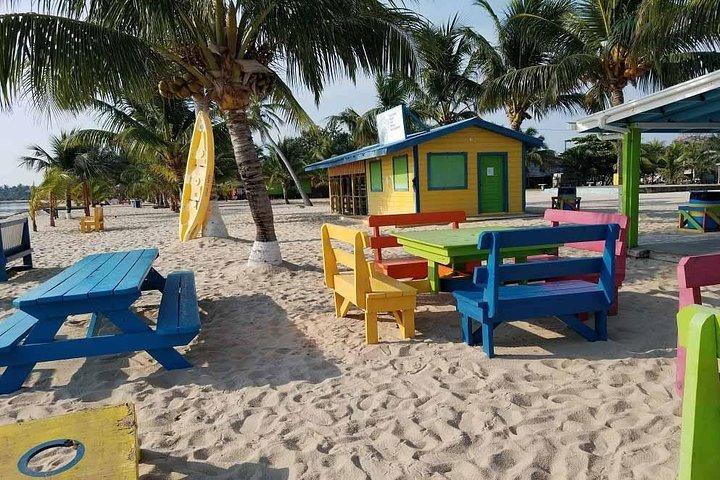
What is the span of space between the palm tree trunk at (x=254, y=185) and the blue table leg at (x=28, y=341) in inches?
165

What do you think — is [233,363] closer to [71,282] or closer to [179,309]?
[179,309]

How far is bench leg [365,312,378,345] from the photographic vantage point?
413 cm

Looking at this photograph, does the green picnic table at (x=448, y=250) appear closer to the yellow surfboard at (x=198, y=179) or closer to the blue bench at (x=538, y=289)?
the blue bench at (x=538, y=289)

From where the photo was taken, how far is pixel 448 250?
168 inches

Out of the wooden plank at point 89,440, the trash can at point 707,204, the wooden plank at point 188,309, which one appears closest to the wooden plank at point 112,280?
the wooden plank at point 188,309

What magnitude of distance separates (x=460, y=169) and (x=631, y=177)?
8.03m

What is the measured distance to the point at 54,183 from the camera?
18984 millimetres

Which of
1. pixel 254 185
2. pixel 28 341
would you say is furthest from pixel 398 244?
pixel 28 341

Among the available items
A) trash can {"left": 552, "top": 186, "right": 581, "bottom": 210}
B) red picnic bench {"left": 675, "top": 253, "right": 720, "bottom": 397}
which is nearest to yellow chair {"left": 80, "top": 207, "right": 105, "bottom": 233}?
trash can {"left": 552, "top": 186, "right": 581, "bottom": 210}

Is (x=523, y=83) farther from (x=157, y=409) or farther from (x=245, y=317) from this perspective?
(x=157, y=409)

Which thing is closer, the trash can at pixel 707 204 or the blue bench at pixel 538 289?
the blue bench at pixel 538 289

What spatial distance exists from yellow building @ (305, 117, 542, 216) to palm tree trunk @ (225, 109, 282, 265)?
768 cm

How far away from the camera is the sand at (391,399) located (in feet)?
7.95

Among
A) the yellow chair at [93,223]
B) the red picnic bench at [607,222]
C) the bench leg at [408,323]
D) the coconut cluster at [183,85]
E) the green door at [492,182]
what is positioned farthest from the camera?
the yellow chair at [93,223]
